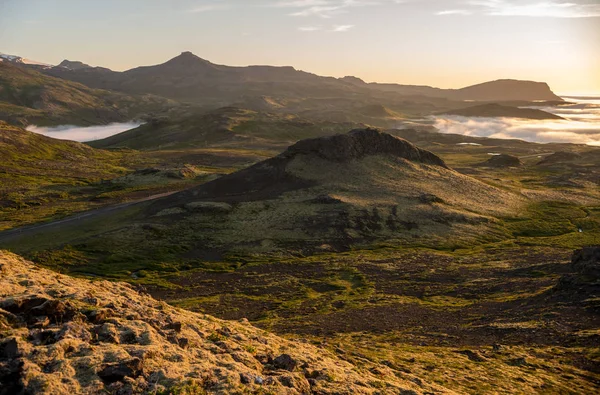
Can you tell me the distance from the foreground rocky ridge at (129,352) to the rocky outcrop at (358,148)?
377ft

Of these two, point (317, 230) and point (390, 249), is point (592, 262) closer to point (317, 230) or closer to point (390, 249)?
point (390, 249)

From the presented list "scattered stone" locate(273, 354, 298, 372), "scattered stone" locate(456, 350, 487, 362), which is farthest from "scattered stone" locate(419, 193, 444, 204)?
"scattered stone" locate(273, 354, 298, 372)

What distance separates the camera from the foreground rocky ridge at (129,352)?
22.9 meters

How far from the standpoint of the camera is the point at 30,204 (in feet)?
500

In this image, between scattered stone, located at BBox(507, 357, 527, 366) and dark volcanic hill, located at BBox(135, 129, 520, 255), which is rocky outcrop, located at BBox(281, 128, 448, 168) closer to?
dark volcanic hill, located at BBox(135, 129, 520, 255)

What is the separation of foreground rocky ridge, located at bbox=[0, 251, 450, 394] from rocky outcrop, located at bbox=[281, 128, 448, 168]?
11502 centimetres

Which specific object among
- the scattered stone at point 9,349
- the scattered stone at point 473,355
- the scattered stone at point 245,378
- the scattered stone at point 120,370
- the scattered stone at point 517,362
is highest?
the scattered stone at point 9,349

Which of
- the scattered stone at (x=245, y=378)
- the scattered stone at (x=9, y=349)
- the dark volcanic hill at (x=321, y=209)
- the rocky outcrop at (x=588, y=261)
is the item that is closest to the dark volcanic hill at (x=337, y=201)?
the dark volcanic hill at (x=321, y=209)

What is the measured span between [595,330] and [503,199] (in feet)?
324

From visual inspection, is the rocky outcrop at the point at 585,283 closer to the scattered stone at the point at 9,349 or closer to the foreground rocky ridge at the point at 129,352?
the foreground rocky ridge at the point at 129,352

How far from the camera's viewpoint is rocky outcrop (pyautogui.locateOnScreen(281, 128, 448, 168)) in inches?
5891

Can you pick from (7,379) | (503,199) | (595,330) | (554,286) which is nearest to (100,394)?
(7,379)

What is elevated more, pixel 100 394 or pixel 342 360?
pixel 100 394

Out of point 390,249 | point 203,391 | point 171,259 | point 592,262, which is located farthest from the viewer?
point 390,249
